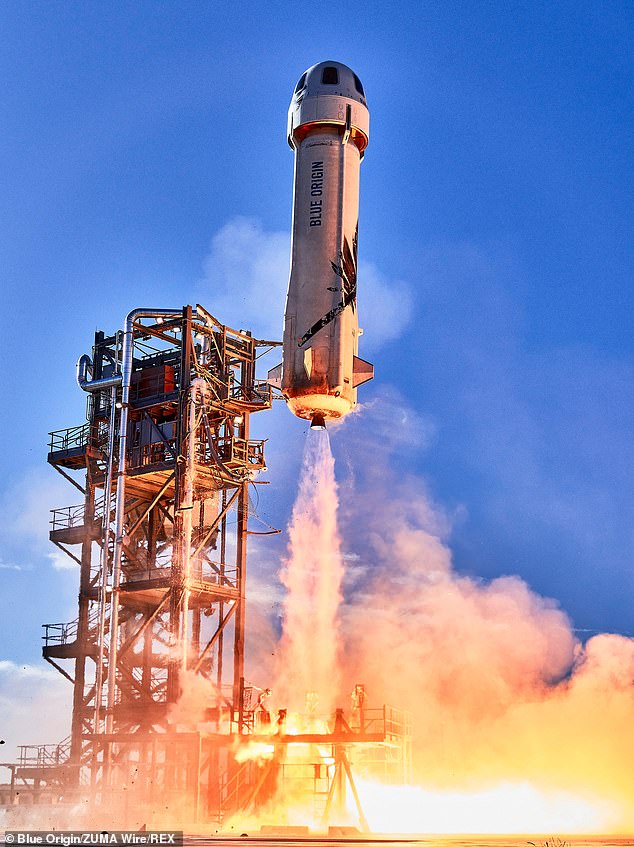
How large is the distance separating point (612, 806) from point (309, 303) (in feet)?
77.9

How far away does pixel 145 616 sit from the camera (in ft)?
212

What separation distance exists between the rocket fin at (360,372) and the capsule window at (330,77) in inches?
433

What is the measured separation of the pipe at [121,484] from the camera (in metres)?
59.3

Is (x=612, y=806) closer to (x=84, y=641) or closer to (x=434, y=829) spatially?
(x=434, y=829)

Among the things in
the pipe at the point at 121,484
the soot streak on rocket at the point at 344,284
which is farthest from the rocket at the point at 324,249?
the pipe at the point at 121,484

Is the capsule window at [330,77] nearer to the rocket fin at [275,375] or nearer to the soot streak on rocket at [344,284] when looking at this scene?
the soot streak on rocket at [344,284]

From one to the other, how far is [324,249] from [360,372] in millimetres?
4927

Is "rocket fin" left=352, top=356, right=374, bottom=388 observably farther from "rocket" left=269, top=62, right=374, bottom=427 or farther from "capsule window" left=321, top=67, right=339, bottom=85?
"capsule window" left=321, top=67, right=339, bottom=85

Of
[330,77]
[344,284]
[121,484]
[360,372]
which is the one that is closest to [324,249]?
[344,284]

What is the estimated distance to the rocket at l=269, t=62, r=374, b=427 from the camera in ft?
158

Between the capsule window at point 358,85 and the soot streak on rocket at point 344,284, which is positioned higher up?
the capsule window at point 358,85

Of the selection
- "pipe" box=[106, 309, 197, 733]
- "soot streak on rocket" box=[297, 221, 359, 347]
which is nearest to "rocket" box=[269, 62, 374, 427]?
"soot streak on rocket" box=[297, 221, 359, 347]

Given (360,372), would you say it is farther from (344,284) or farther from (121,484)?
(121,484)

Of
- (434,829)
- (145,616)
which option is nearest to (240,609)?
(145,616)
